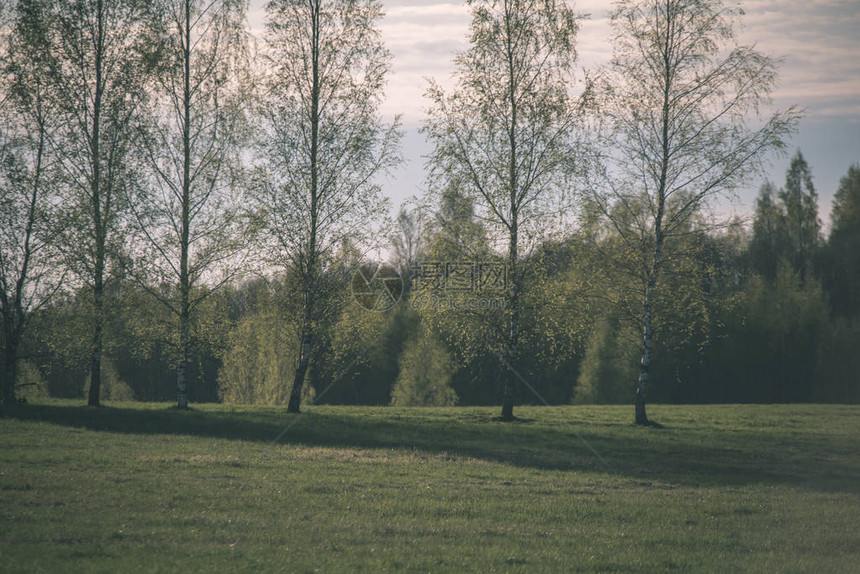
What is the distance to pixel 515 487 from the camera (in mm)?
13672

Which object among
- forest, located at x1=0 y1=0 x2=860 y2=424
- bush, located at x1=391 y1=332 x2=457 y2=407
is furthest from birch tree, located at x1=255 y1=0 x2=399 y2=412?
bush, located at x1=391 y1=332 x2=457 y2=407

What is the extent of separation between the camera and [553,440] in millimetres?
20500

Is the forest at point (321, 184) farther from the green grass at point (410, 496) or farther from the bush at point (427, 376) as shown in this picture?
the bush at point (427, 376)

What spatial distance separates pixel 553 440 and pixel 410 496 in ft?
30.6

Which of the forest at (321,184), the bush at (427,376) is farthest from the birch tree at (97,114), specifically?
the bush at (427,376)

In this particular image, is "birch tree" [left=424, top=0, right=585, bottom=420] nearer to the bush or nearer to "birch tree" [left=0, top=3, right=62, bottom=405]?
"birch tree" [left=0, top=3, right=62, bottom=405]

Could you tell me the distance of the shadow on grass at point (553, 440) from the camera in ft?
54.3

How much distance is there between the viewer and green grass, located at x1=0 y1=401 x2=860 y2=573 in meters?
8.62

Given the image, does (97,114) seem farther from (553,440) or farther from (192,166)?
(553,440)

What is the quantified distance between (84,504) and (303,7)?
21.2m

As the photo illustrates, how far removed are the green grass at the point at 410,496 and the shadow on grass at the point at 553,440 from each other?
102mm

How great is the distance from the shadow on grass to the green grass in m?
0.10

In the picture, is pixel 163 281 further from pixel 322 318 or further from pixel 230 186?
pixel 322 318

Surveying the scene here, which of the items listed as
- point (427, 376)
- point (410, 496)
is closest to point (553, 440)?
point (410, 496)
